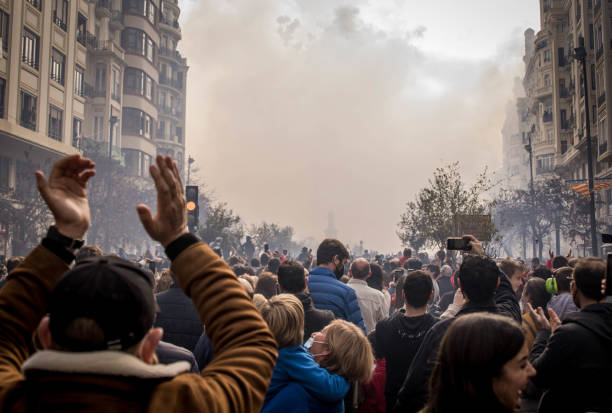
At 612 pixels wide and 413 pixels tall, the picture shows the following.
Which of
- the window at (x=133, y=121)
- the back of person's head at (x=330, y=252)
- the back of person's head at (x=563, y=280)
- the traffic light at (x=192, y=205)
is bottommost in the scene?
the back of person's head at (x=563, y=280)

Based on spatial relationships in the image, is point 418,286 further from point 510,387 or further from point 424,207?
point 424,207

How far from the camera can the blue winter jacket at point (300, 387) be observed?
11.6 feet

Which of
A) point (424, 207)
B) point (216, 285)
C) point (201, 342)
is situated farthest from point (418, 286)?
point (424, 207)

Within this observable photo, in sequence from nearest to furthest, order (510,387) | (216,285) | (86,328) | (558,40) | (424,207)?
(86,328), (216,285), (510,387), (424,207), (558,40)

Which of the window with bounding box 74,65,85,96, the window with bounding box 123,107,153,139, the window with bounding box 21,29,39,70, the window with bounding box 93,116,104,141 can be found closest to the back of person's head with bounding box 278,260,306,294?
the window with bounding box 21,29,39,70

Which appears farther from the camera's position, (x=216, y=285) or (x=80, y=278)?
(x=216, y=285)

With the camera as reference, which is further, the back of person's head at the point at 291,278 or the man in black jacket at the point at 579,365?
the back of person's head at the point at 291,278

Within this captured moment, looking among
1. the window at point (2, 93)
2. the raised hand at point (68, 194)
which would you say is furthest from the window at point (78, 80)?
the raised hand at point (68, 194)

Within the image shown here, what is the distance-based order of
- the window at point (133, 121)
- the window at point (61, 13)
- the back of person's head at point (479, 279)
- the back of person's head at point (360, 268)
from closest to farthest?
the back of person's head at point (479, 279) → the back of person's head at point (360, 268) → the window at point (61, 13) → the window at point (133, 121)

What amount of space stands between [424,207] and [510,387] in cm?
3105

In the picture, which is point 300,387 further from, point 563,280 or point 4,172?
point 4,172

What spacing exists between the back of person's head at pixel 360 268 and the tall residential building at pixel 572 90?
1843 centimetres

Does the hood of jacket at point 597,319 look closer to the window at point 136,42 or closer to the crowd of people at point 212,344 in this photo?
the crowd of people at point 212,344

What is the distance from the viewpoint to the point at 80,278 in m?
1.61
